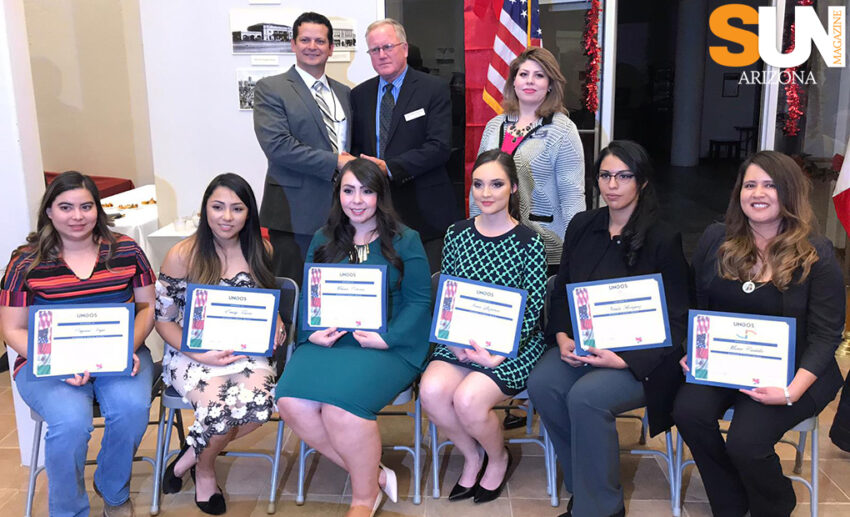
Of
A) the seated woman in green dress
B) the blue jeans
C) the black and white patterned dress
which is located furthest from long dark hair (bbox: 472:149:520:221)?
the blue jeans

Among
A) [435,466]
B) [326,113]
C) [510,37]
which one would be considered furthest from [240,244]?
[510,37]

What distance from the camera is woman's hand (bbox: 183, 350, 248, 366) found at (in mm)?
3135

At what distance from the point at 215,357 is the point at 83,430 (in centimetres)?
56

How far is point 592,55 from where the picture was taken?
5.23 m

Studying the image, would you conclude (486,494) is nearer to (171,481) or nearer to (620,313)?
(620,313)

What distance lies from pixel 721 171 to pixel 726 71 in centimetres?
104

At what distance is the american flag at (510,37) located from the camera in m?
5.05

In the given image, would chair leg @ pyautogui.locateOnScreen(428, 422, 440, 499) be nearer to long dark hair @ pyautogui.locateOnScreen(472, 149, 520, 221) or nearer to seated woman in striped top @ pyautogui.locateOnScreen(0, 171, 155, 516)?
long dark hair @ pyautogui.locateOnScreen(472, 149, 520, 221)

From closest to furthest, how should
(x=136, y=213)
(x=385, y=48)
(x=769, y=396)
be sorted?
(x=769, y=396) < (x=385, y=48) < (x=136, y=213)

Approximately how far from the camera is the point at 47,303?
10.1 ft

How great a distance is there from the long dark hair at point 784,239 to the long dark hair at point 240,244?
1.94m

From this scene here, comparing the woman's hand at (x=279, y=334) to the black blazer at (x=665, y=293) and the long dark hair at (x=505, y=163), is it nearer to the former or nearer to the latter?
the long dark hair at (x=505, y=163)

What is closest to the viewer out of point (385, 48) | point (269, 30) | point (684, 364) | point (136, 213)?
point (684, 364)

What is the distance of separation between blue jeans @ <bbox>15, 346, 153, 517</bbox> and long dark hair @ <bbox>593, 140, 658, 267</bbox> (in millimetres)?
2090
